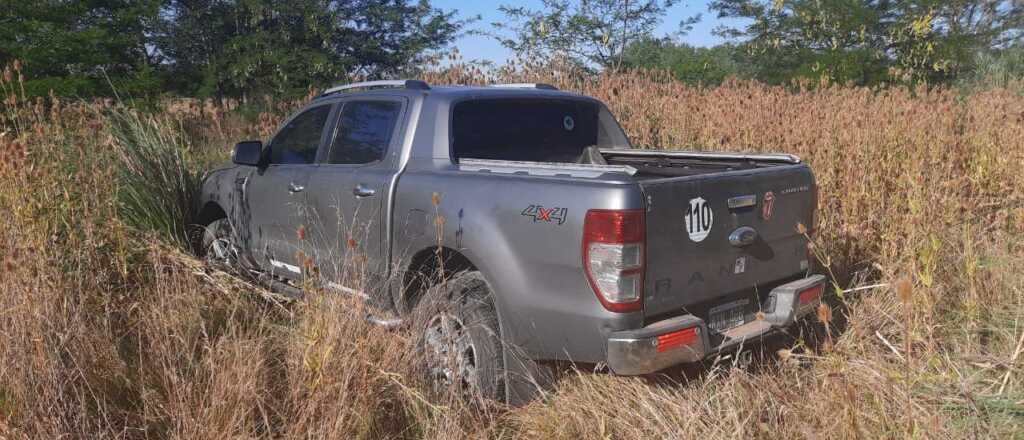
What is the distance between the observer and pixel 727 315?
12.2 feet

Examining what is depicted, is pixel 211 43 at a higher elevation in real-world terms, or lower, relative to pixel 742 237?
higher

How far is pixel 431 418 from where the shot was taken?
344 cm

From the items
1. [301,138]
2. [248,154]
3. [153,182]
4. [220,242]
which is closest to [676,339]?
[301,138]

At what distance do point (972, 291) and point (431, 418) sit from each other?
289cm

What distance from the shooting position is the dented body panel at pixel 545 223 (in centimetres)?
330

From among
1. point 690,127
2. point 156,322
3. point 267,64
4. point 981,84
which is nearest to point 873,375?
point 156,322

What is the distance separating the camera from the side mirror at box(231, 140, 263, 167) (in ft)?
17.2

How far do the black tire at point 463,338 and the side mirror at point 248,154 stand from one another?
2.06m

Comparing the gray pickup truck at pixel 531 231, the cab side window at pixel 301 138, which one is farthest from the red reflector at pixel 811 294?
the cab side window at pixel 301 138

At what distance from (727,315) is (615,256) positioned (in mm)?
858

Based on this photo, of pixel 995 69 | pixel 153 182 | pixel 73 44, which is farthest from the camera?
pixel 995 69

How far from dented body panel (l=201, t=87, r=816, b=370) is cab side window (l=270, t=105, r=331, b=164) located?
0.18m

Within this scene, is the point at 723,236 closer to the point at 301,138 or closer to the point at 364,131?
the point at 364,131

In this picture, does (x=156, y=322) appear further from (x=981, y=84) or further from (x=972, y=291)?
(x=981, y=84)
